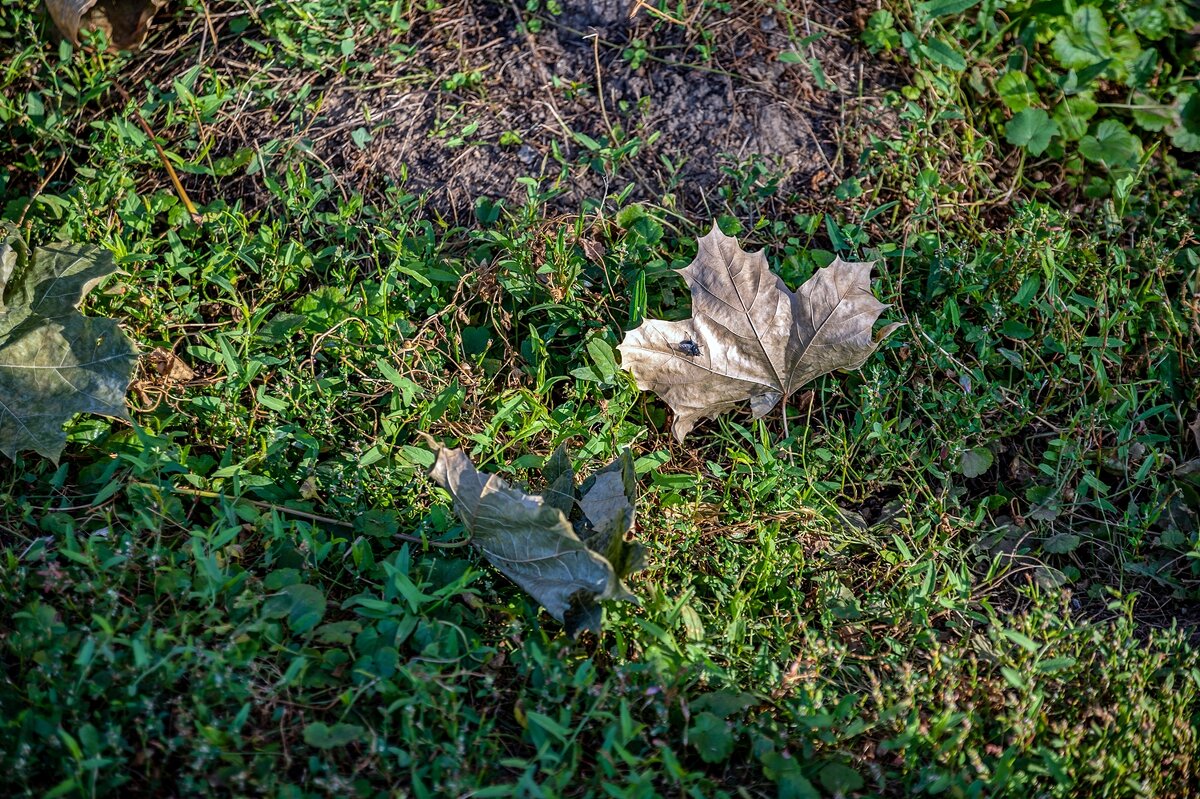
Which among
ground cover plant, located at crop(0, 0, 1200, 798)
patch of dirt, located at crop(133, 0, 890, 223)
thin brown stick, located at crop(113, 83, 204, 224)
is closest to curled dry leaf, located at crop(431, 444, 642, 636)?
ground cover plant, located at crop(0, 0, 1200, 798)

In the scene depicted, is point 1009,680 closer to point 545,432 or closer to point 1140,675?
Result: point 1140,675

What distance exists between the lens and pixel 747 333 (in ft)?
8.55

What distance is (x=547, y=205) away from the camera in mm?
2930

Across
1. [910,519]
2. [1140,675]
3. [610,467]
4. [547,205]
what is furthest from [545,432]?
[1140,675]

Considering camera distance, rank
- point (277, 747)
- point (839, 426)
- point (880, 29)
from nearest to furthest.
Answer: point (277, 747) < point (839, 426) < point (880, 29)

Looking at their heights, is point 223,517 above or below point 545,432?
above

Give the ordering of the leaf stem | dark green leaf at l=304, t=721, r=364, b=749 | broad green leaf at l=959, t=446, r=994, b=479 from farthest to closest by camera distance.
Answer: broad green leaf at l=959, t=446, r=994, b=479
the leaf stem
dark green leaf at l=304, t=721, r=364, b=749

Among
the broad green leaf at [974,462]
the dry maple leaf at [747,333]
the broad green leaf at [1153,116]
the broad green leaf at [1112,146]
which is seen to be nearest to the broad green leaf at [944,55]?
the broad green leaf at [1112,146]

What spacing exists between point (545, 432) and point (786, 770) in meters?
1.13

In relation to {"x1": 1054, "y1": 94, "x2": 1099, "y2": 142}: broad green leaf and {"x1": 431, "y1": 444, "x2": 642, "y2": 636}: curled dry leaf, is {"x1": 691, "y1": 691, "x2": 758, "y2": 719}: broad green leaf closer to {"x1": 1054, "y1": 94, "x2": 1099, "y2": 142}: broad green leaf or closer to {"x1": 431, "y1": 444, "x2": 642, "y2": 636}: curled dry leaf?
{"x1": 431, "y1": 444, "x2": 642, "y2": 636}: curled dry leaf

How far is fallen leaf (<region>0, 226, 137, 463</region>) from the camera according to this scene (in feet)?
7.48

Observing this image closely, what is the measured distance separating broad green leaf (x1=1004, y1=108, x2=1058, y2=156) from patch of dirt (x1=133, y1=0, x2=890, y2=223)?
1.52ft

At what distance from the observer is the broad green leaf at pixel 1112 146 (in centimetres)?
310

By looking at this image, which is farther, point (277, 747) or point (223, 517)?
point (223, 517)
